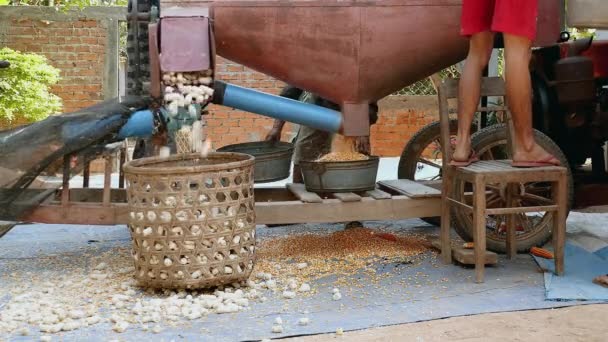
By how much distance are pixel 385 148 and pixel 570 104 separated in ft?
14.2

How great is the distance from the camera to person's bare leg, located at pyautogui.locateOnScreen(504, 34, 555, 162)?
3408 millimetres

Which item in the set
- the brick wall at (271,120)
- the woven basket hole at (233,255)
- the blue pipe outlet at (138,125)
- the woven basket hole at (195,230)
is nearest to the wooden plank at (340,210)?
the woven basket hole at (233,255)

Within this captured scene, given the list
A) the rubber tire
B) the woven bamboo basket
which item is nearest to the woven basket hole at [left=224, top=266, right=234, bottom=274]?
the woven bamboo basket

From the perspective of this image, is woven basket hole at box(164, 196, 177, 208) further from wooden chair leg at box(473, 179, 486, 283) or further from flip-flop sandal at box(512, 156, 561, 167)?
flip-flop sandal at box(512, 156, 561, 167)

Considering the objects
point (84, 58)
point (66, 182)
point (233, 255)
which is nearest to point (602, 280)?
point (233, 255)

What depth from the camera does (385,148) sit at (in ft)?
28.1

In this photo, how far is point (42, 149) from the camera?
354cm

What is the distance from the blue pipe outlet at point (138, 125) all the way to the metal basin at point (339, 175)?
2.88ft

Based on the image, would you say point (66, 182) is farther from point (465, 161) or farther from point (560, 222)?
point (560, 222)

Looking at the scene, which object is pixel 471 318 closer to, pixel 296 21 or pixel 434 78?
pixel 296 21

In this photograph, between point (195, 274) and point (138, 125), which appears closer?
point (195, 274)

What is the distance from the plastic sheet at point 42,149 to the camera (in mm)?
3514

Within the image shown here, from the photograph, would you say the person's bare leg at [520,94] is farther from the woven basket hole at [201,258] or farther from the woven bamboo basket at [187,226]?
the woven basket hole at [201,258]

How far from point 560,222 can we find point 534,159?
1.09 ft
